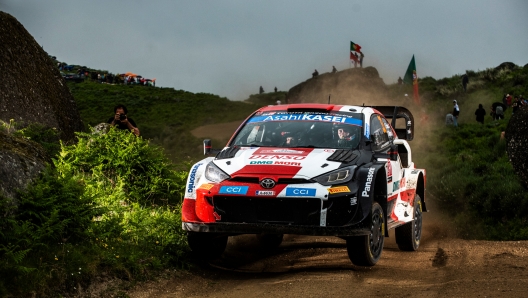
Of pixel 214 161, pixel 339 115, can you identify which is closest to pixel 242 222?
pixel 214 161

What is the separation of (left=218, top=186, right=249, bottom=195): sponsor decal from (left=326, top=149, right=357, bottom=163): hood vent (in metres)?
1.09

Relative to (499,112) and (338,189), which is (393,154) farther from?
(499,112)

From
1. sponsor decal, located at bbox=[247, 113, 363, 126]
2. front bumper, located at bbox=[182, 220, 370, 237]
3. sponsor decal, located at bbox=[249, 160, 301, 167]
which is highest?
sponsor decal, located at bbox=[247, 113, 363, 126]

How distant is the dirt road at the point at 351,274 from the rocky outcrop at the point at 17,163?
169 centimetres

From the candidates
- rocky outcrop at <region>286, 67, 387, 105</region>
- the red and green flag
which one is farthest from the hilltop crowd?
the red and green flag

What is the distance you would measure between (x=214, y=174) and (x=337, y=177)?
4.56ft

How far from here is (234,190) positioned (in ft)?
28.2

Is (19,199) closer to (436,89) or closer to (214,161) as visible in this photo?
(214,161)

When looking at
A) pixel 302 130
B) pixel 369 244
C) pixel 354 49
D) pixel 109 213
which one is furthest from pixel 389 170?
pixel 354 49

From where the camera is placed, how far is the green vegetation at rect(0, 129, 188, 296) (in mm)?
7566

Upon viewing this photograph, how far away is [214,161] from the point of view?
927 cm

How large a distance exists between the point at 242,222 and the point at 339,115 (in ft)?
7.72

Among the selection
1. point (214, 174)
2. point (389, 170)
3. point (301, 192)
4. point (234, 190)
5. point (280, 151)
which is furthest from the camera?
point (389, 170)

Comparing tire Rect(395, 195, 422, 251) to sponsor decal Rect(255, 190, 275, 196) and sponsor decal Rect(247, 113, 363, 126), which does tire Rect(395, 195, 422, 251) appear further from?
sponsor decal Rect(255, 190, 275, 196)
